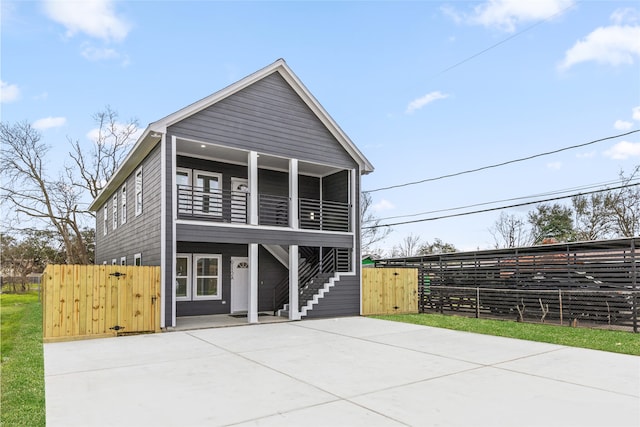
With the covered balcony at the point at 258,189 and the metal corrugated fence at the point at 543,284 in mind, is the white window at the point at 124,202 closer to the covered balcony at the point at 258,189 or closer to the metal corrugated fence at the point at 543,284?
the covered balcony at the point at 258,189

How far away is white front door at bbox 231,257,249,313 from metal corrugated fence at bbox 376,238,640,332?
21.3 ft

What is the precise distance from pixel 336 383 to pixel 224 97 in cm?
912

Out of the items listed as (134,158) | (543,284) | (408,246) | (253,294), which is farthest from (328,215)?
(408,246)

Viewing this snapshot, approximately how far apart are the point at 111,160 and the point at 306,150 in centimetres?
2366

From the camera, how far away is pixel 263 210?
539 inches

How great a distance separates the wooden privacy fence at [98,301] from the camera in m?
9.39

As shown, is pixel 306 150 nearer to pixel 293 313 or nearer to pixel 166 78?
pixel 293 313

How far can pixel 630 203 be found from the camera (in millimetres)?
26328

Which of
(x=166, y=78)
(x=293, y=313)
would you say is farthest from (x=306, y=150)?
(x=166, y=78)

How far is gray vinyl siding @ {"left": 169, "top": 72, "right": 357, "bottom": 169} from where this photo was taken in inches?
479

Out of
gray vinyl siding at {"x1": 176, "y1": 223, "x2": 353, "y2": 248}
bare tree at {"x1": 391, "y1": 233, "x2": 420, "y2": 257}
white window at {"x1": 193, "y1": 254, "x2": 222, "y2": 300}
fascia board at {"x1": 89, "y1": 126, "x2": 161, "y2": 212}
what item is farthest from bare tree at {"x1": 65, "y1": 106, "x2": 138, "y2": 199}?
bare tree at {"x1": 391, "y1": 233, "x2": 420, "y2": 257}

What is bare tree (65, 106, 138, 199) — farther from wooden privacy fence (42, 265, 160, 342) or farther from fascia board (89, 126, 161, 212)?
wooden privacy fence (42, 265, 160, 342)

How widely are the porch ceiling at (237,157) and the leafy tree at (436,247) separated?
26278mm

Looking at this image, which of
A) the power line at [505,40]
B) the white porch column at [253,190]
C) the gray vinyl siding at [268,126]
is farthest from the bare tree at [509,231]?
the white porch column at [253,190]
